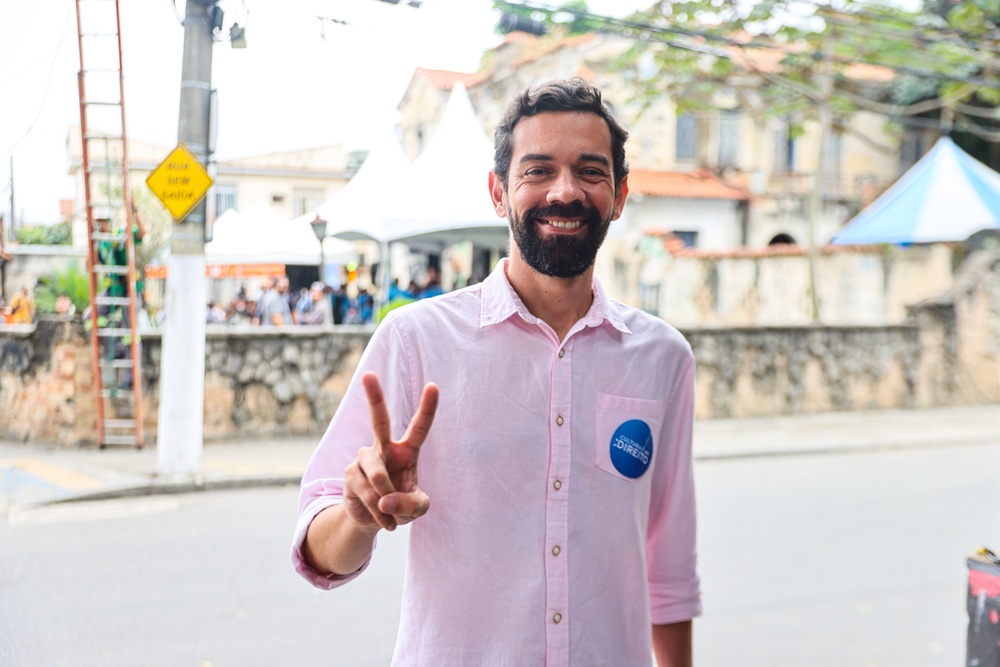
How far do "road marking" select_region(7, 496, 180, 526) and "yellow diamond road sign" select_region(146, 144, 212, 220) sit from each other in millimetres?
2343

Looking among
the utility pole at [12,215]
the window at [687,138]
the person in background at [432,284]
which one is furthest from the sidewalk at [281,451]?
the window at [687,138]

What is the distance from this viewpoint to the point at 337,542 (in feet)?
5.17

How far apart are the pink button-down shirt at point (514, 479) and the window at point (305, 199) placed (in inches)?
190

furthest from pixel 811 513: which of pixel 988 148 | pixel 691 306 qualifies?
pixel 988 148

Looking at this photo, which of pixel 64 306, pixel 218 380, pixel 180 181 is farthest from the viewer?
pixel 218 380

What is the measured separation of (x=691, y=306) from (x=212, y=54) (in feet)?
40.0

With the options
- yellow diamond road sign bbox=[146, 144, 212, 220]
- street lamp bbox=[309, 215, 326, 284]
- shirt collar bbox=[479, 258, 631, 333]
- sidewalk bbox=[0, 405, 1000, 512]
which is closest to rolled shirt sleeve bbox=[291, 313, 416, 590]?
shirt collar bbox=[479, 258, 631, 333]

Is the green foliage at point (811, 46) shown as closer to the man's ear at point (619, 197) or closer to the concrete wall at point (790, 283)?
the concrete wall at point (790, 283)

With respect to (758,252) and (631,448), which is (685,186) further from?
(631,448)

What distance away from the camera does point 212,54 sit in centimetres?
→ 757

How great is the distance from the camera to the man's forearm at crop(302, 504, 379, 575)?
1.55 meters

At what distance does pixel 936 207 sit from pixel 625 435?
14231 millimetres

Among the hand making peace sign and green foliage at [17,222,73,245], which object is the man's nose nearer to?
the hand making peace sign

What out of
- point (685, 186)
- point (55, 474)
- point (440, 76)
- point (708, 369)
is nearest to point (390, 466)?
point (440, 76)
